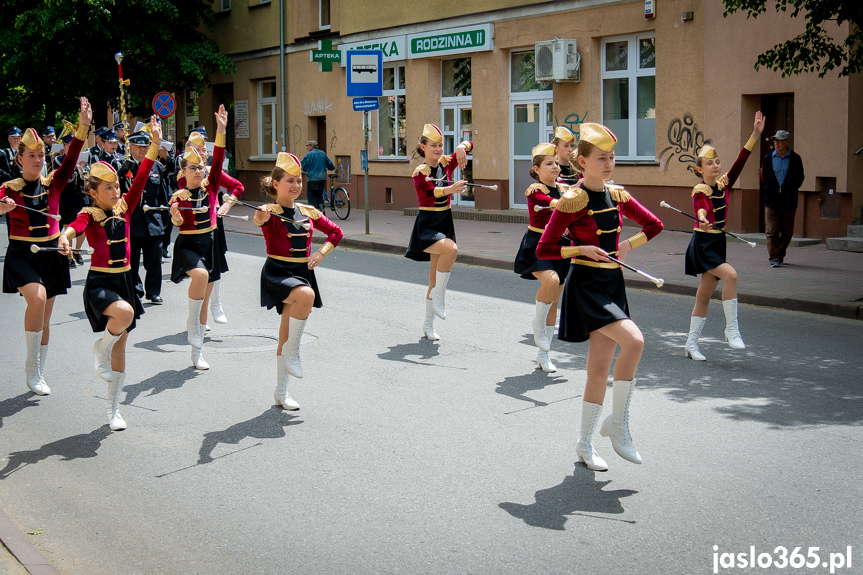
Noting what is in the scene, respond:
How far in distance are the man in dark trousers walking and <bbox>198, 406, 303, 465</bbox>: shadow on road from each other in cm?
940

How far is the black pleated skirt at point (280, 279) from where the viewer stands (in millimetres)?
6707

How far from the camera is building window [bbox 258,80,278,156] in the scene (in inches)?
1221

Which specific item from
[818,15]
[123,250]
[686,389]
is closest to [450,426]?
[686,389]

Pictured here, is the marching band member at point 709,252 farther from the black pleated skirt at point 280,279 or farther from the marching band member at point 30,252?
the marching band member at point 30,252

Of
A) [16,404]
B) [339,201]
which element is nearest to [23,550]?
[16,404]

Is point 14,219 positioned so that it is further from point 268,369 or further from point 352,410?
point 352,410

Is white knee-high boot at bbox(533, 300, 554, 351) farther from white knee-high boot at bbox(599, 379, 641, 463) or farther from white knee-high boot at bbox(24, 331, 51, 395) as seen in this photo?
white knee-high boot at bbox(24, 331, 51, 395)

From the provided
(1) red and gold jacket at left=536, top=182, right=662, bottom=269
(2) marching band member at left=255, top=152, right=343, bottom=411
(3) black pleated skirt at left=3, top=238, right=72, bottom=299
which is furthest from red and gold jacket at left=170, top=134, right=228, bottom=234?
(1) red and gold jacket at left=536, top=182, right=662, bottom=269

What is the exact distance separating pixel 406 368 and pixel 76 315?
4.53m

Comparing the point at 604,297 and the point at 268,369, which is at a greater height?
the point at 604,297

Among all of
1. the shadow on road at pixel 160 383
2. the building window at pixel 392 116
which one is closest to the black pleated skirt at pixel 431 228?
the shadow on road at pixel 160 383

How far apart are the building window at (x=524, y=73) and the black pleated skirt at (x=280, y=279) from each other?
15292 mm

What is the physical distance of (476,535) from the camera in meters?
4.50

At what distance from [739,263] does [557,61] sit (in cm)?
723
